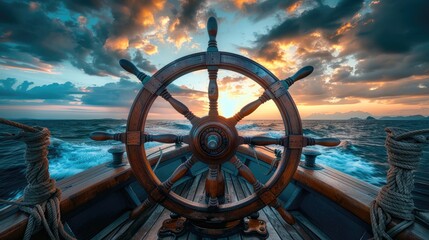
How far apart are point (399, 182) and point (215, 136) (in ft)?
3.16

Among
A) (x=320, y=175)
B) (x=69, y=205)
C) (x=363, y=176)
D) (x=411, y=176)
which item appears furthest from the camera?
(x=363, y=176)

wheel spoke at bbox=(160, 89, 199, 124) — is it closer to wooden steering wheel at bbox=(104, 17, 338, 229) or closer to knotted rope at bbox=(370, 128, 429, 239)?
wooden steering wheel at bbox=(104, 17, 338, 229)

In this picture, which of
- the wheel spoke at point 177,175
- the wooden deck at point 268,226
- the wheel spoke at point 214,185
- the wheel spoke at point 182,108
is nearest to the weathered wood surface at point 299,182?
the wooden deck at point 268,226

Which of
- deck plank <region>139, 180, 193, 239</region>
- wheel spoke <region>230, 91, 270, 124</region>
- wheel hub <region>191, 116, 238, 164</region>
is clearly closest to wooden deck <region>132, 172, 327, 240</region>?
deck plank <region>139, 180, 193, 239</region>

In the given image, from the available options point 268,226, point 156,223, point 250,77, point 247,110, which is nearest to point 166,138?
point 247,110

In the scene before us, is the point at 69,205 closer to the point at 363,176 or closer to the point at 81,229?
the point at 81,229

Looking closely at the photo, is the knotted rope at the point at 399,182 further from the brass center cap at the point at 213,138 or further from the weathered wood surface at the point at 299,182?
the brass center cap at the point at 213,138

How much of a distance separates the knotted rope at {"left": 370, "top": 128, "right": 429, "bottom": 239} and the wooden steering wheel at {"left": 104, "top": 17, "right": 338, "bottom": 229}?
0.32 m

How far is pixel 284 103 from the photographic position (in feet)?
3.93

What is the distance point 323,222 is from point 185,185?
1.61m

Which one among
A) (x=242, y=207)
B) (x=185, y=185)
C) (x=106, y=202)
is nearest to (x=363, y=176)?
(x=185, y=185)

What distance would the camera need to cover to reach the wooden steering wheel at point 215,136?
120 cm

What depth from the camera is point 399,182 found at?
91cm

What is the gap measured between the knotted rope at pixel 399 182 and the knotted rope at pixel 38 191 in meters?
1.59
